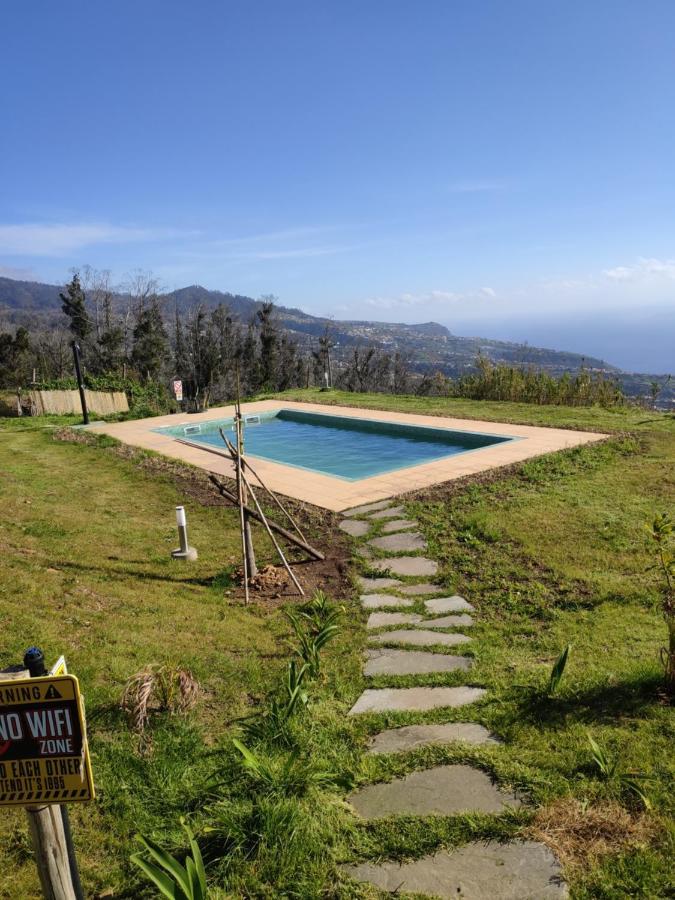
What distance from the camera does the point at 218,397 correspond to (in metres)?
27.9

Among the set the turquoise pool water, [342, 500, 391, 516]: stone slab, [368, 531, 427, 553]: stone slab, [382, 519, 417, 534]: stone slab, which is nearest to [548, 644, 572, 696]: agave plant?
[368, 531, 427, 553]: stone slab

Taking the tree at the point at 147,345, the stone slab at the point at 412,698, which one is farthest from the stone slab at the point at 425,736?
the tree at the point at 147,345

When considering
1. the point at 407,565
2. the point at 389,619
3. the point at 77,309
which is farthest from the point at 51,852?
the point at 77,309

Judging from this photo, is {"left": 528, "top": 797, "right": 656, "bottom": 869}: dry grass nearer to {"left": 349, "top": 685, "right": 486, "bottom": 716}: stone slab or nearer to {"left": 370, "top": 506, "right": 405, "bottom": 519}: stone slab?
{"left": 349, "top": 685, "right": 486, "bottom": 716}: stone slab

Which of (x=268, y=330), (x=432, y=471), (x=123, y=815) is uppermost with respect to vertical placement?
(x=268, y=330)

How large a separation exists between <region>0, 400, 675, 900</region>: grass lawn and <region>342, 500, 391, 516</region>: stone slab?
0.50 meters

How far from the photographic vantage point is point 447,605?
14.0 feet

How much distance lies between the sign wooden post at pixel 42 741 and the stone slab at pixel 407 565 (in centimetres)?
→ 370

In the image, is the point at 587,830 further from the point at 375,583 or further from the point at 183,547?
the point at 183,547

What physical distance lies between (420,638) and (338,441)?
8.76m

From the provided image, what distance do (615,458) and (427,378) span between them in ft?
86.5

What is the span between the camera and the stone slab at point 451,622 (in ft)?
12.9

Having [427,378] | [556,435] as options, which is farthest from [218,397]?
[556,435]

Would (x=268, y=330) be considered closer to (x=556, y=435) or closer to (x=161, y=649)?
(x=556, y=435)
